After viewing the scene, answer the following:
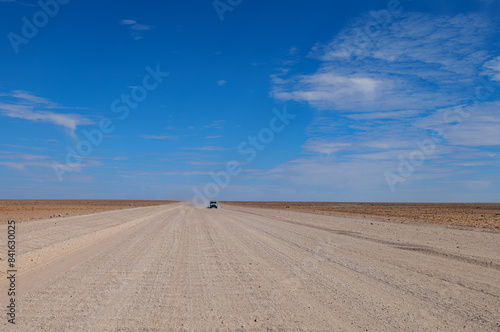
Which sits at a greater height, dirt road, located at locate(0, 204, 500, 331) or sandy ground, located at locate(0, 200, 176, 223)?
sandy ground, located at locate(0, 200, 176, 223)

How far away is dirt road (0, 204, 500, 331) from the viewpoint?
230 inches

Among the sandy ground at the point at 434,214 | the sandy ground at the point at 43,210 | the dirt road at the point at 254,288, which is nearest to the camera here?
the dirt road at the point at 254,288

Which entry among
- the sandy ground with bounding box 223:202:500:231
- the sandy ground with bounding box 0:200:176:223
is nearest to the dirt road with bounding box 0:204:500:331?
the sandy ground with bounding box 223:202:500:231

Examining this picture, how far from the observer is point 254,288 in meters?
7.98

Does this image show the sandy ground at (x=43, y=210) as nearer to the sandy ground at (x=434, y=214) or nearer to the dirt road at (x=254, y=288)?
the dirt road at (x=254, y=288)

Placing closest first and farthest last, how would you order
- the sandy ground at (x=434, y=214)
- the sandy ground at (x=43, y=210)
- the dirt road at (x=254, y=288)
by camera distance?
the dirt road at (x=254, y=288)
the sandy ground at (x=434, y=214)
the sandy ground at (x=43, y=210)

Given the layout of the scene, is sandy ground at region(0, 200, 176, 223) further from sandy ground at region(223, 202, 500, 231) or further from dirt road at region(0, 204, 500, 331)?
sandy ground at region(223, 202, 500, 231)

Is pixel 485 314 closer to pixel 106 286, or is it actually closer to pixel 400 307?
pixel 400 307

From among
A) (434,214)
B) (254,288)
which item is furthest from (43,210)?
(254,288)

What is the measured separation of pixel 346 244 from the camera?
51.3 feet

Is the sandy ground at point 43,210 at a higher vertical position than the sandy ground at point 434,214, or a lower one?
higher

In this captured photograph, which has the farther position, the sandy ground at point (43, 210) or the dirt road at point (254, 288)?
the sandy ground at point (43, 210)

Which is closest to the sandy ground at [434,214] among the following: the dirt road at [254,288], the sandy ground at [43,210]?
the dirt road at [254,288]

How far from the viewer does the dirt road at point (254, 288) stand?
5849 mm
